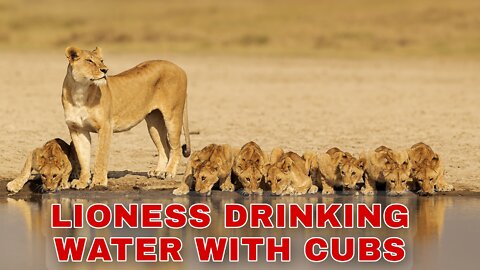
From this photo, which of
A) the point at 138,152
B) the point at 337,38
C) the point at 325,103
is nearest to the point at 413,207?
the point at 138,152

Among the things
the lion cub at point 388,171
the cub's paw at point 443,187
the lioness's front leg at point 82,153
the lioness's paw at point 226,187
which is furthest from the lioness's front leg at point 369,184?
the lioness's front leg at point 82,153

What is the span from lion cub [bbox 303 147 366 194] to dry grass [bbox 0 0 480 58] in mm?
20517

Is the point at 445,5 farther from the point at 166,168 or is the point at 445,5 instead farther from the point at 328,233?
the point at 328,233

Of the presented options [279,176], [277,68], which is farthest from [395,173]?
[277,68]

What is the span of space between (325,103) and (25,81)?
6.50 m

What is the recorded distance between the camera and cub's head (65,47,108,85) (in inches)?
502

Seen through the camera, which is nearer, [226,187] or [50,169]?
[50,169]

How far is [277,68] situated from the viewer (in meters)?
29.4

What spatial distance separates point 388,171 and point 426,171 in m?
0.42

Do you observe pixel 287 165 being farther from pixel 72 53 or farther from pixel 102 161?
pixel 72 53

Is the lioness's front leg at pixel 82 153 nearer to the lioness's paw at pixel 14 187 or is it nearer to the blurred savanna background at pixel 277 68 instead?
the lioness's paw at pixel 14 187

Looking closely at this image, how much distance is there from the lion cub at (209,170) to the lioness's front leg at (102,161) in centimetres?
81

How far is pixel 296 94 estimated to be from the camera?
2317 cm

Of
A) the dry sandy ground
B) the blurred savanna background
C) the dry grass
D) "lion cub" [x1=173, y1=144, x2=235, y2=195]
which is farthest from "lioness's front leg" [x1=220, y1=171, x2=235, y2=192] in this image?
the dry grass
